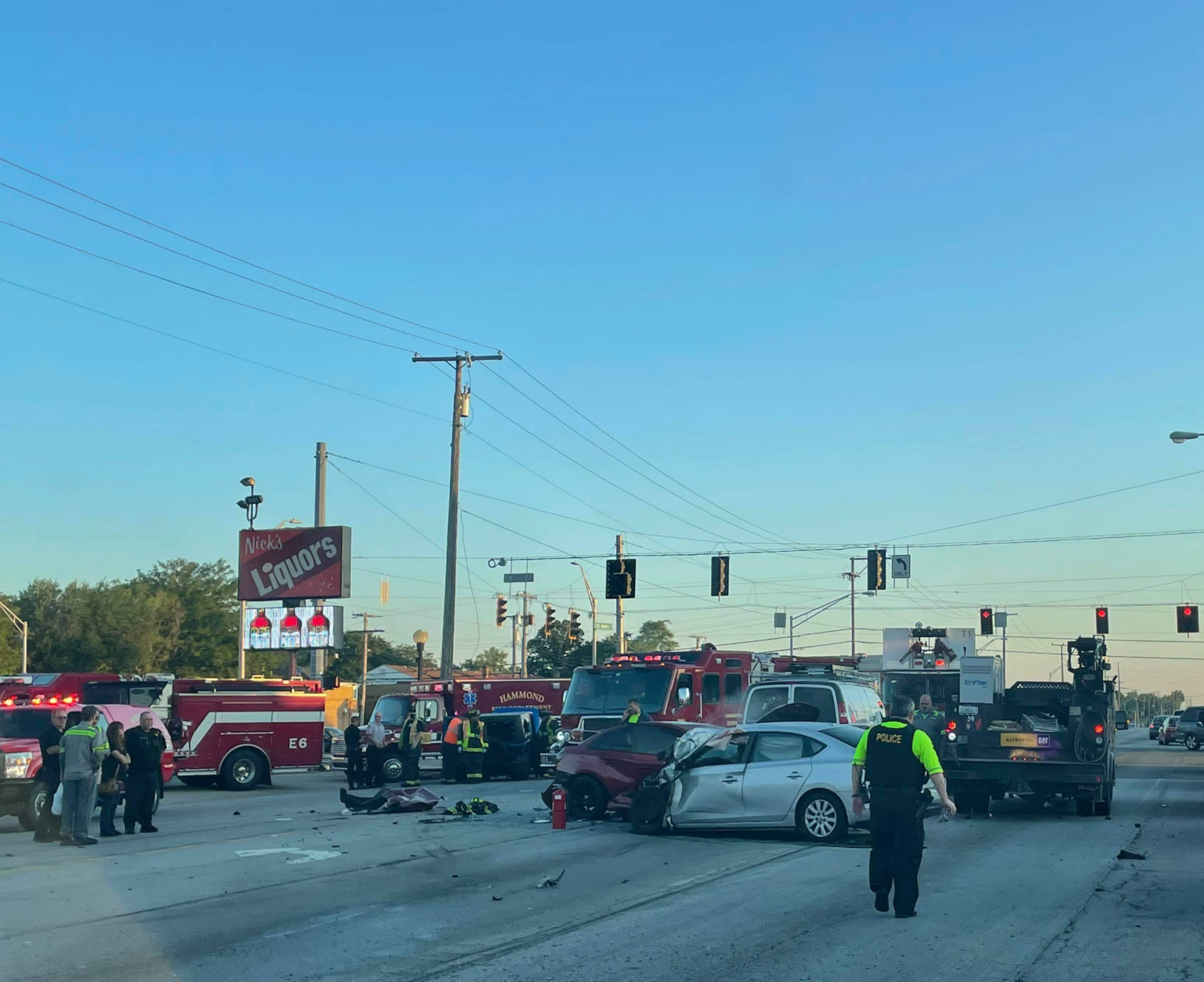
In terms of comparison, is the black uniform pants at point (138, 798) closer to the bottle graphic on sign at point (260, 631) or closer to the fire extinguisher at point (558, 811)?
the fire extinguisher at point (558, 811)

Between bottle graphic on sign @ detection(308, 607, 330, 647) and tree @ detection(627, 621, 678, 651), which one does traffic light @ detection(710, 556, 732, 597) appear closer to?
bottle graphic on sign @ detection(308, 607, 330, 647)

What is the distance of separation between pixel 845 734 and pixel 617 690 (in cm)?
1135

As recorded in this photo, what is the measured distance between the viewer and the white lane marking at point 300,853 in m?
14.2

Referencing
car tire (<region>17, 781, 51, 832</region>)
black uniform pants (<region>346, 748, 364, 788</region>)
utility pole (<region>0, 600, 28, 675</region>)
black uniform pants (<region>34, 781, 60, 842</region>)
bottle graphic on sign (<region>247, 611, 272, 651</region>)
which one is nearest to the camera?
black uniform pants (<region>34, 781, 60, 842</region>)

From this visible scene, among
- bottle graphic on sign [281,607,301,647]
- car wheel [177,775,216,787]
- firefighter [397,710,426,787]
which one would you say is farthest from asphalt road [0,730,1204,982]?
bottle graphic on sign [281,607,301,647]

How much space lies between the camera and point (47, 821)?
55.2ft

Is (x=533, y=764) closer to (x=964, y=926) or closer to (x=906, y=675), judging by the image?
(x=906, y=675)

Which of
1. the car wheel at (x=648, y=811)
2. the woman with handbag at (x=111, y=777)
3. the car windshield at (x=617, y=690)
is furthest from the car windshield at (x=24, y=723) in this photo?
the car windshield at (x=617, y=690)

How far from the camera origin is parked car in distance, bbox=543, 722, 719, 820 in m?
18.1

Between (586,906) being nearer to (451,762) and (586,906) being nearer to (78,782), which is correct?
(78,782)

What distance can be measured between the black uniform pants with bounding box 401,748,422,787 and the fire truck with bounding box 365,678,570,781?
38.4 inches

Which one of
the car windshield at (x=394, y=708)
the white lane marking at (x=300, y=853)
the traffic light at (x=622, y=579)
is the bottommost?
the white lane marking at (x=300, y=853)

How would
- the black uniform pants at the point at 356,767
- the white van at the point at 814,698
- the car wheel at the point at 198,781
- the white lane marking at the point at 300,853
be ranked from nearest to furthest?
1. the white lane marking at the point at 300,853
2. the white van at the point at 814,698
3. the black uniform pants at the point at 356,767
4. the car wheel at the point at 198,781

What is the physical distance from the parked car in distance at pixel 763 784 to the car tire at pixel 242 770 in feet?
45.6
